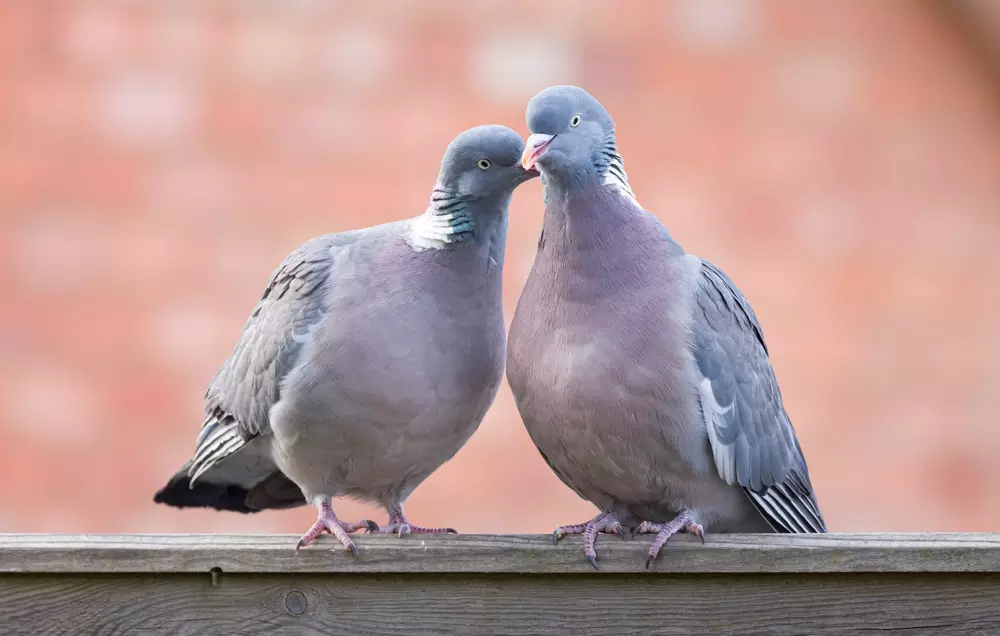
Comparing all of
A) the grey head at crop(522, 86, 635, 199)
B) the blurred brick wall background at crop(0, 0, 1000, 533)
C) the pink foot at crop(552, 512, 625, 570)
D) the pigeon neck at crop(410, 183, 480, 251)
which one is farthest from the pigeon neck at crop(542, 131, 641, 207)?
the blurred brick wall background at crop(0, 0, 1000, 533)

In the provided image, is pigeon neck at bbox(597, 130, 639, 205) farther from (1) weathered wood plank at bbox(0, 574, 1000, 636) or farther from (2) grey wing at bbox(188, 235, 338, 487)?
(1) weathered wood plank at bbox(0, 574, 1000, 636)

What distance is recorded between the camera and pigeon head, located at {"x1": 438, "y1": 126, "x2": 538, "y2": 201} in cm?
306

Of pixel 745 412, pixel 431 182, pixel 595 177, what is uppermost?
pixel 431 182

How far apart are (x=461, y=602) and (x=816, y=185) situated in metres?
3.54

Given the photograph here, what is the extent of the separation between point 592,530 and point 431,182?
10.0 ft

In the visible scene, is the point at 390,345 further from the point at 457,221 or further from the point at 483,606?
the point at 483,606

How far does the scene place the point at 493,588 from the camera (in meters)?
2.48

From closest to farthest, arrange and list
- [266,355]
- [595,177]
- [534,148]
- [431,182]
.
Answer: [534,148] → [595,177] → [266,355] → [431,182]

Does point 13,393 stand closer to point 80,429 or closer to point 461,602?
point 80,429

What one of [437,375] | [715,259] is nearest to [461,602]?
[437,375]

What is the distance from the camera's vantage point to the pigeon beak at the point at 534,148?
9.36 feet

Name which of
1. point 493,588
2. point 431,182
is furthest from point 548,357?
point 431,182

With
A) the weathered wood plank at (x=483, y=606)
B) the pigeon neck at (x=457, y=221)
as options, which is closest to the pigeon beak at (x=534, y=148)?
the pigeon neck at (x=457, y=221)

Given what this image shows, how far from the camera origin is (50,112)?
5.42 metres
